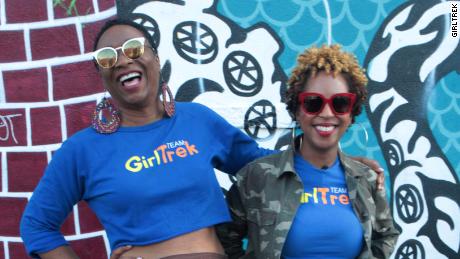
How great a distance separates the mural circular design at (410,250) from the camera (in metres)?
3.74

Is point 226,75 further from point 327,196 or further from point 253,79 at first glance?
point 327,196

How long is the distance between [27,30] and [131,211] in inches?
72.4

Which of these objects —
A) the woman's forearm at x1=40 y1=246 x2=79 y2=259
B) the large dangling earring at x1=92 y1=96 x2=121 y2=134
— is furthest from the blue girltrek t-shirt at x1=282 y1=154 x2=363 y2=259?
the woman's forearm at x1=40 y1=246 x2=79 y2=259

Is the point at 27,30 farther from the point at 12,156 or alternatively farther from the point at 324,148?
the point at 324,148

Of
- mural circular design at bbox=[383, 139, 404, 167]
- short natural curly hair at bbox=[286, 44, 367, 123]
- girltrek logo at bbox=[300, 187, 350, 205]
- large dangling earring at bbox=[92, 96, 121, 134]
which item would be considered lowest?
mural circular design at bbox=[383, 139, 404, 167]

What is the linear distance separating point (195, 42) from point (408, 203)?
5.85ft

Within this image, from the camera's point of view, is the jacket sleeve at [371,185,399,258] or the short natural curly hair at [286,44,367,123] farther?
the jacket sleeve at [371,185,399,258]

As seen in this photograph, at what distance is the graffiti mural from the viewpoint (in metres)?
3.54

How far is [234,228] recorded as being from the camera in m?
2.47

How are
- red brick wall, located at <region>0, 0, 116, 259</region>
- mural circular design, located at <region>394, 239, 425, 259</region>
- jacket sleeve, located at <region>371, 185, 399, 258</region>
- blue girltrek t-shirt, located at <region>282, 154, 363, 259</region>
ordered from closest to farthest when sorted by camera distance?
blue girltrek t-shirt, located at <region>282, 154, 363, 259</region>
jacket sleeve, located at <region>371, 185, 399, 258</region>
red brick wall, located at <region>0, 0, 116, 259</region>
mural circular design, located at <region>394, 239, 425, 259</region>

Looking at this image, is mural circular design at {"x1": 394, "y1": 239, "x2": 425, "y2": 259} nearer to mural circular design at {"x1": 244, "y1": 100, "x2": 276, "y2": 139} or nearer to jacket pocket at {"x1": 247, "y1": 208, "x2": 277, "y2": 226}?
mural circular design at {"x1": 244, "y1": 100, "x2": 276, "y2": 139}

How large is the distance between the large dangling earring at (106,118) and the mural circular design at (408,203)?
2.16 meters

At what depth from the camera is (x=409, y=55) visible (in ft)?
12.0

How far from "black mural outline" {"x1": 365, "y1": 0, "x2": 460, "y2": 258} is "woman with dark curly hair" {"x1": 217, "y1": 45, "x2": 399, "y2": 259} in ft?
4.29
